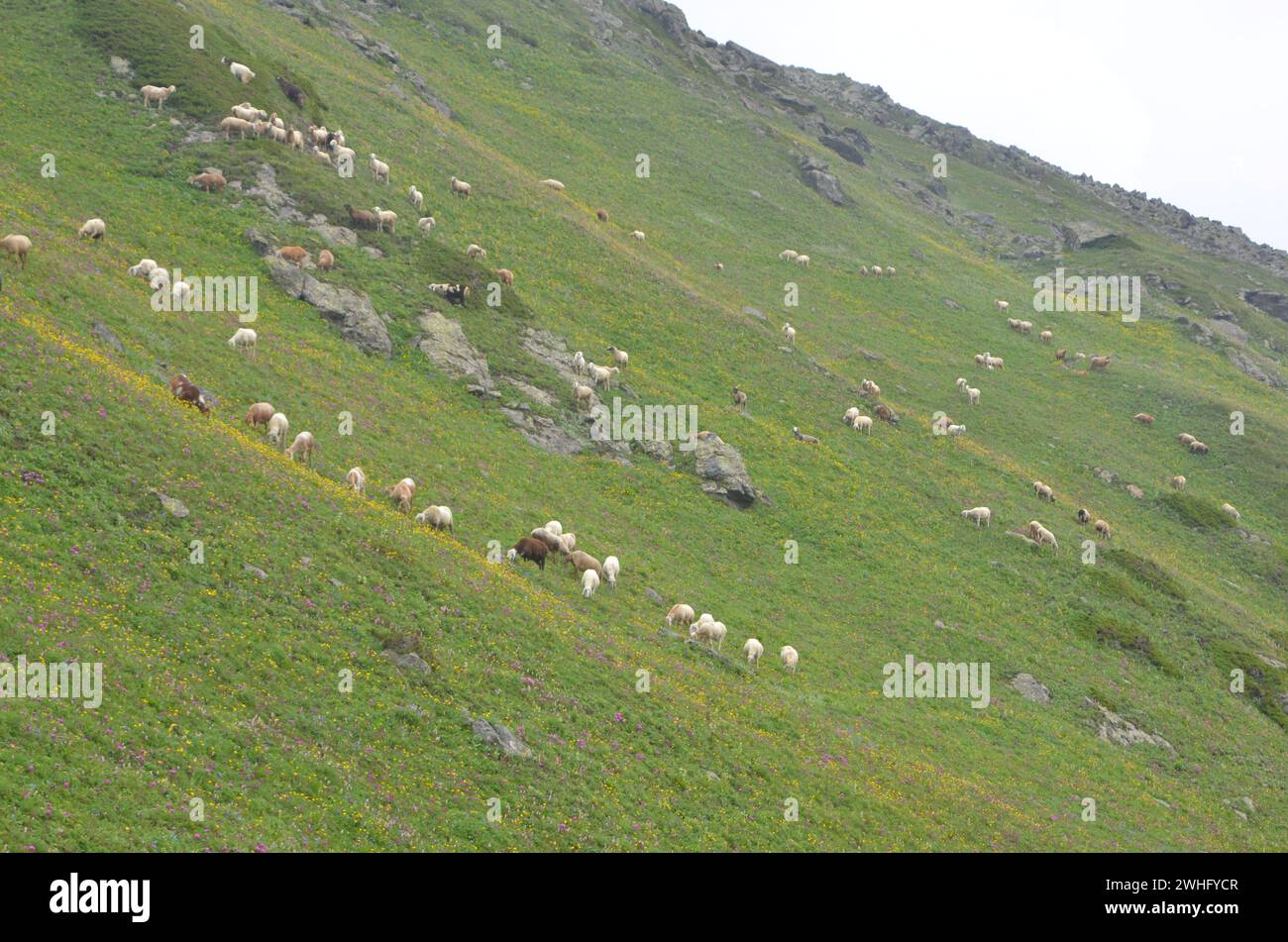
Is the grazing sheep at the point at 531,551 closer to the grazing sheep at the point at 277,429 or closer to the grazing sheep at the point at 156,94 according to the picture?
the grazing sheep at the point at 277,429

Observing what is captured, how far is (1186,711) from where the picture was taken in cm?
4288

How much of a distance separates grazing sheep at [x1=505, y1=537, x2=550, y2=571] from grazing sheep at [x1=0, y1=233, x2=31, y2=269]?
1976 centimetres

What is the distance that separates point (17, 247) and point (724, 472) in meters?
30.3

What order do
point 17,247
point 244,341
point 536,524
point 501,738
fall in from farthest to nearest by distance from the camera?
point 244,341
point 536,524
point 17,247
point 501,738

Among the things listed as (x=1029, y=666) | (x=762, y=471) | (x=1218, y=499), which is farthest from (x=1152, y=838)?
(x=1218, y=499)

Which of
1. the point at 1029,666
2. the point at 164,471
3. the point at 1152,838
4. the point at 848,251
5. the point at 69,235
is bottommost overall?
the point at 1152,838

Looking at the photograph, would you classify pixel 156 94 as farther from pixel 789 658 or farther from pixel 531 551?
pixel 789 658

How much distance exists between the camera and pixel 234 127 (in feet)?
175

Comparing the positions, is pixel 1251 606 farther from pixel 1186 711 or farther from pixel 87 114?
pixel 87 114

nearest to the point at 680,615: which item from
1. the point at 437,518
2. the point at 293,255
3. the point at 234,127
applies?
the point at 437,518

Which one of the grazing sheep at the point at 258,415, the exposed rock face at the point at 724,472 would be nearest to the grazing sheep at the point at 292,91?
the exposed rock face at the point at 724,472

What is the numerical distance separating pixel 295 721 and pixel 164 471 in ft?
30.1

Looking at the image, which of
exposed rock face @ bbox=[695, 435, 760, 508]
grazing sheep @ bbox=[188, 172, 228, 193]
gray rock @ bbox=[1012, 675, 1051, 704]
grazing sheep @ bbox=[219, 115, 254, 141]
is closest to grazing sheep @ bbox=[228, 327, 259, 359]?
grazing sheep @ bbox=[188, 172, 228, 193]

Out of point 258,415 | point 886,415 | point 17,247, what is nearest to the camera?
point 258,415
